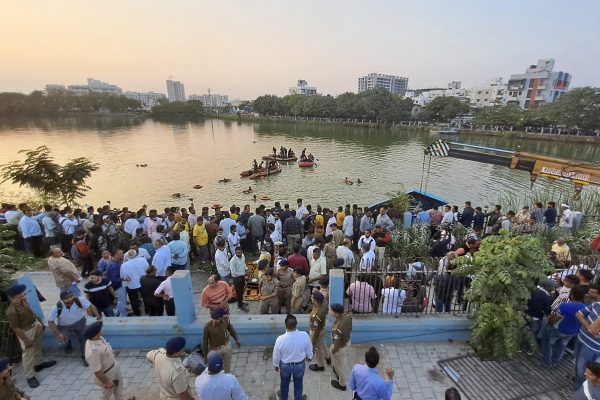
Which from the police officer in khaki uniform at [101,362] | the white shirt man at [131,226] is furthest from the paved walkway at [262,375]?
the white shirt man at [131,226]

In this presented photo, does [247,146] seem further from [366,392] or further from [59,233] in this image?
[366,392]

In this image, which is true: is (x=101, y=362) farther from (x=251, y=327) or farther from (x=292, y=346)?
(x=292, y=346)

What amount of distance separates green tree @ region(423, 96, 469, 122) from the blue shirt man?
75975mm

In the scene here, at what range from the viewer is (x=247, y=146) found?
46438 mm

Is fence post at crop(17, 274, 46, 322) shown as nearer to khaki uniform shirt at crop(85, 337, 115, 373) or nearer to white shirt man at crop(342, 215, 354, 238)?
khaki uniform shirt at crop(85, 337, 115, 373)

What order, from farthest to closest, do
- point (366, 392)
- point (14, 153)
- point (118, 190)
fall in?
point (14, 153) → point (118, 190) → point (366, 392)

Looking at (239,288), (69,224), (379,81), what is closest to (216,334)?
(239,288)

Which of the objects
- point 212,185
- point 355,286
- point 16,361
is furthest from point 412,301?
point 212,185

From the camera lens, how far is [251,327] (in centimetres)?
573

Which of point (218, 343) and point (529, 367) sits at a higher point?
point (218, 343)

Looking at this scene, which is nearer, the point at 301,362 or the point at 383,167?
the point at 301,362

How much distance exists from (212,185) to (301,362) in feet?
69.8

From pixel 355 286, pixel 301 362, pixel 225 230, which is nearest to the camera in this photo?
pixel 301 362

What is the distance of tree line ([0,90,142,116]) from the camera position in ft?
313
